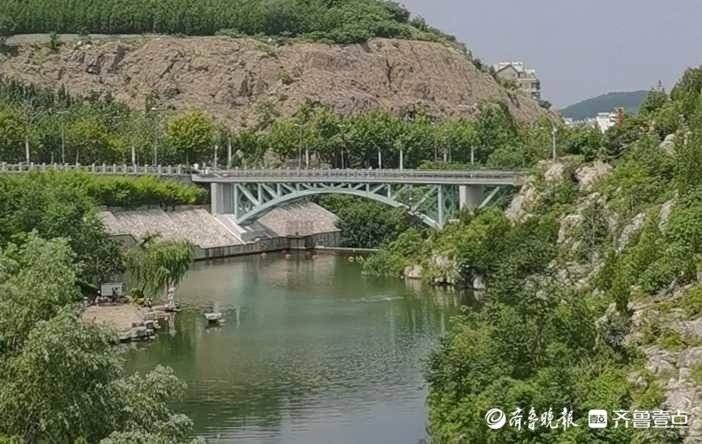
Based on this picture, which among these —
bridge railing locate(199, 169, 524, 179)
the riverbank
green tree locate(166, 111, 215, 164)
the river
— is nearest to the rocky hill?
green tree locate(166, 111, 215, 164)

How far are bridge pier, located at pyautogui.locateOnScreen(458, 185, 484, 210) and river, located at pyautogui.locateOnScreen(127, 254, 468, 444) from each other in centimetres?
720

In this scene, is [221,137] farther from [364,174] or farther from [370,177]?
[370,177]

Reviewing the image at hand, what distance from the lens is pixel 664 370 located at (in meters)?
23.2

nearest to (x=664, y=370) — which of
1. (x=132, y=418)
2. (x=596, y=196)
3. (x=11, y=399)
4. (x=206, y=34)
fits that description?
(x=132, y=418)

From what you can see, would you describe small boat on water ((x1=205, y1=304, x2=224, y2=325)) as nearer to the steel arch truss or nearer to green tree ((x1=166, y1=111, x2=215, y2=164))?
the steel arch truss

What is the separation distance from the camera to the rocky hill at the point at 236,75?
9462 cm

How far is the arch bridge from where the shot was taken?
193 ft

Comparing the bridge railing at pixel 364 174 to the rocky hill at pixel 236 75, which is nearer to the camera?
the bridge railing at pixel 364 174

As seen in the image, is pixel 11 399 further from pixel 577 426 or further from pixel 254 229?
pixel 254 229

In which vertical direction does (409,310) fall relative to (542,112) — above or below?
below

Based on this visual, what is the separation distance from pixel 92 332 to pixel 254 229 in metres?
49.5

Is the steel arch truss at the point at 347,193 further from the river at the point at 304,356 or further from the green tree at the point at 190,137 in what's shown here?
the green tree at the point at 190,137

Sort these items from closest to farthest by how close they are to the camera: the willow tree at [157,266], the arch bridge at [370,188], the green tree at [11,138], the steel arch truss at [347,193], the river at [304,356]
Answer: the river at [304,356] < the willow tree at [157,266] < the arch bridge at [370,188] < the steel arch truss at [347,193] < the green tree at [11,138]

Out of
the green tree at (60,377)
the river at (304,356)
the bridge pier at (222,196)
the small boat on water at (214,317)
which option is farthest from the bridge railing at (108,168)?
the green tree at (60,377)
